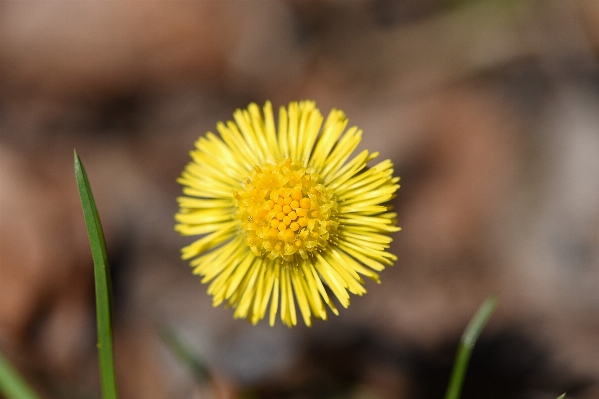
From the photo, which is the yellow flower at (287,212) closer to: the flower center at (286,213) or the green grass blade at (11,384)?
→ the flower center at (286,213)

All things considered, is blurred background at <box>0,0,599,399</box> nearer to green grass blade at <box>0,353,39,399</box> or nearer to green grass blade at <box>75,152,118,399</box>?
green grass blade at <box>0,353,39,399</box>

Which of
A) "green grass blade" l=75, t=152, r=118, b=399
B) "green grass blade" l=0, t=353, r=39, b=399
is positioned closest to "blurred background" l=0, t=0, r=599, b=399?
"green grass blade" l=0, t=353, r=39, b=399

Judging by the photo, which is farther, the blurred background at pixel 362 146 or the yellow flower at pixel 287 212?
the blurred background at pixel 362 146

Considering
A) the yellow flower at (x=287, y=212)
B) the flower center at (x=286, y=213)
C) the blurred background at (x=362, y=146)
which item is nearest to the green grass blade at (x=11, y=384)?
the yellow flower at (x=287, y=212)

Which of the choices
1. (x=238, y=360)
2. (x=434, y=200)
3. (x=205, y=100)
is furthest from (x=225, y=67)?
(x=238, y=360)

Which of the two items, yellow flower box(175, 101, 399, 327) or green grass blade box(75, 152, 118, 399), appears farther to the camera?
yellow flower box(175, 101, 399, 327)

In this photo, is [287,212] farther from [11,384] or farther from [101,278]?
[11,384]

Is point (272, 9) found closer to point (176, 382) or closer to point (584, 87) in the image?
point (584, 87)
